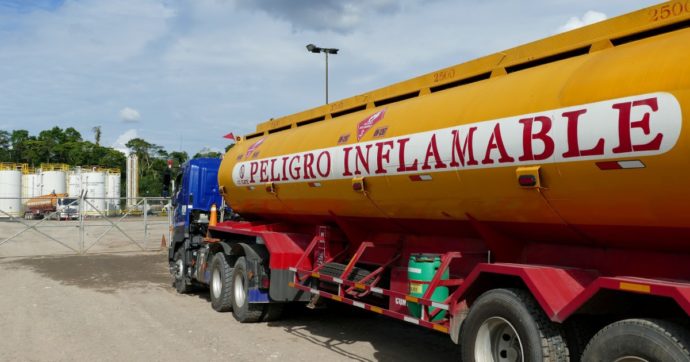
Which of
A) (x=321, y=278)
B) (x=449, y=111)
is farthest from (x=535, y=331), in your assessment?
(x=321, y=278)

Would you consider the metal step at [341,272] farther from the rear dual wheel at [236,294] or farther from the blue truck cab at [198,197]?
the blue truck cab at [198,197]

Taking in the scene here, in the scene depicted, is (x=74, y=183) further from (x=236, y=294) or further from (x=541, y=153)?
(x=541, y=153)

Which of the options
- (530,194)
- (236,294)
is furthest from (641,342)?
(236,294)

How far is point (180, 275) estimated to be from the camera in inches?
513

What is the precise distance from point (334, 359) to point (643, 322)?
4.25 m

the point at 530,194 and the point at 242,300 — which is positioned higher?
the point at 530,194

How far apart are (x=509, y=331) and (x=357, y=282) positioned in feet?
8.47

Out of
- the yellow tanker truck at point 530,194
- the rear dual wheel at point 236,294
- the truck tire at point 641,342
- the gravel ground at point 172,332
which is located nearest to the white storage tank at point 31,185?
the gravel ground at point 172,332

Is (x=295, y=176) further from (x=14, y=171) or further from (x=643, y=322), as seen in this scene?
(x=14, y=171)

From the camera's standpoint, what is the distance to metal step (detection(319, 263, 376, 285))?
7527mm

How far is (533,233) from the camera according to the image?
5.31 meters

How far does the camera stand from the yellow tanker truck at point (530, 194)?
393 centimetres

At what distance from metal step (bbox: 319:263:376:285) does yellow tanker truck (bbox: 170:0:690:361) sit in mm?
25

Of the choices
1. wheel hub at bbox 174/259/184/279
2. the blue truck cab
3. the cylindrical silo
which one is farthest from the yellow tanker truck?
the cylindrical silo
